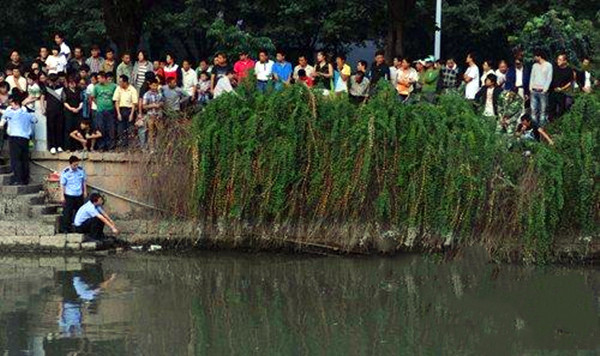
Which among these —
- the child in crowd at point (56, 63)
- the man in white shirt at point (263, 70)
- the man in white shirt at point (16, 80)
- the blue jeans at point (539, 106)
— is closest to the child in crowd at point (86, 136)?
the man in white shirt at point (16, 80)

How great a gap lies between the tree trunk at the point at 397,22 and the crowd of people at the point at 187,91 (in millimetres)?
1795

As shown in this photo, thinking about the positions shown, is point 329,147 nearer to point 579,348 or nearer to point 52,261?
point 52,261

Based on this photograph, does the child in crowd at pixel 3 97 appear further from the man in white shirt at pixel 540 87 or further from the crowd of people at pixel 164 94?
the man in white shirt at pixel 540 87

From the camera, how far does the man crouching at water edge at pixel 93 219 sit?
71.0 feet

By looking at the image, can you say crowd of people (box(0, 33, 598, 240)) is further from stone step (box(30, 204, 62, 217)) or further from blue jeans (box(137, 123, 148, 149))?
stone step (box(30, 204, 62, 217))

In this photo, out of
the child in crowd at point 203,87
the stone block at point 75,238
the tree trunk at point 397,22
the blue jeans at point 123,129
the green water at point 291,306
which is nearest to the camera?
the green water at point 291,306

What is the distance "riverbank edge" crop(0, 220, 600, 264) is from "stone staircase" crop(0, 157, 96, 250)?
0.02m

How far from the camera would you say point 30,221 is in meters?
22.1

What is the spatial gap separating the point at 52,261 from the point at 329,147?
5.25m

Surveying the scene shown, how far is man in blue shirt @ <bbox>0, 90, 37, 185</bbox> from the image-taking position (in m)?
22.5

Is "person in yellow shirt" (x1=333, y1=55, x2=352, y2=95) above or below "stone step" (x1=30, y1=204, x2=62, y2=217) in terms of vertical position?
above

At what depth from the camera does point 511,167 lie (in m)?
21.1

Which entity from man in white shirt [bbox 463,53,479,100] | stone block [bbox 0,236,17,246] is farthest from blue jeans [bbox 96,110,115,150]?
man in white shirt [bbox 463,53,479,100]

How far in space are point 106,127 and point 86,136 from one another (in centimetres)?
44
